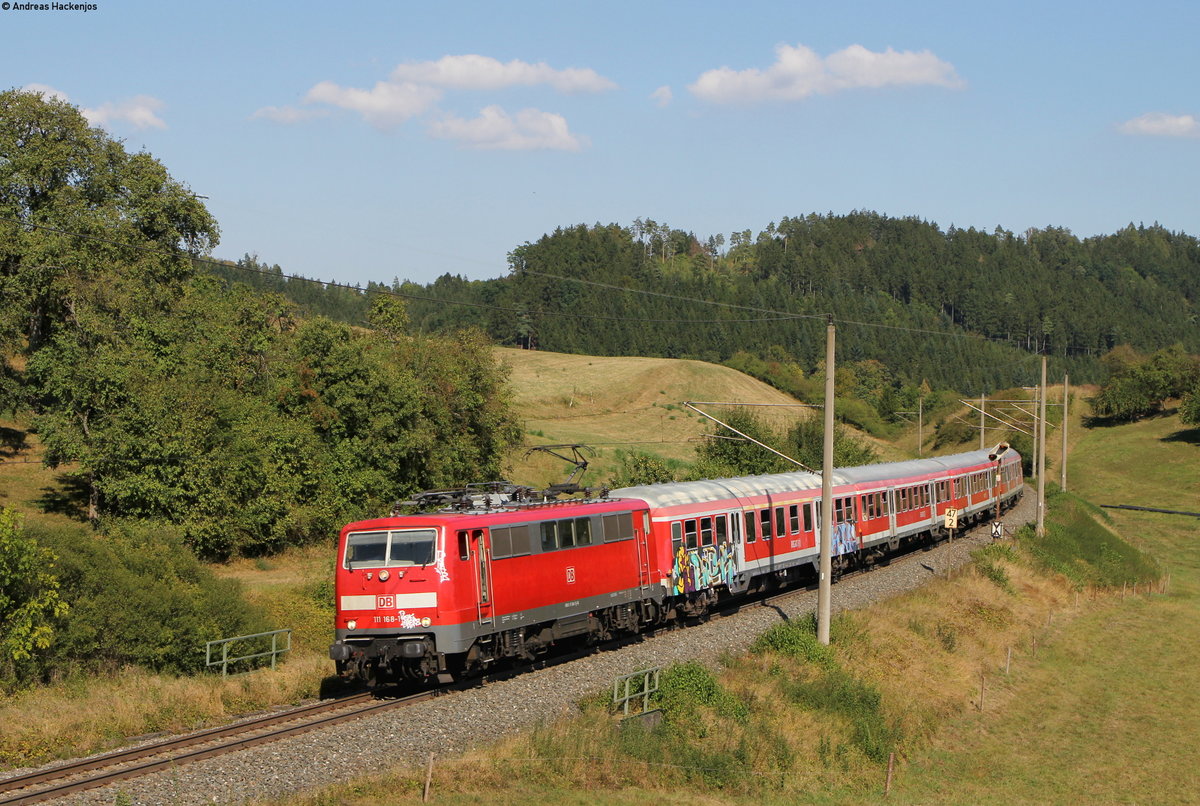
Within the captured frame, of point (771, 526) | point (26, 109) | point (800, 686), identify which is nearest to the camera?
point (800, 686)

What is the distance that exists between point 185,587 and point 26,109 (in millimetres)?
35065

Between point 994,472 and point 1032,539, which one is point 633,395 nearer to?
point 994,472

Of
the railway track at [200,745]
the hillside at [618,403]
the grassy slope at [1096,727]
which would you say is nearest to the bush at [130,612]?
the railway track at [200,745]

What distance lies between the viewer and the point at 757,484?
35.8 meters

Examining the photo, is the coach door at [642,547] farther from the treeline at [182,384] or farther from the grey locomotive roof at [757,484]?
the treeline at [182,384]

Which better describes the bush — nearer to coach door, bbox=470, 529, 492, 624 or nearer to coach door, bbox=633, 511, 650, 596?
coach door, bbox=470, 529, 492, 624

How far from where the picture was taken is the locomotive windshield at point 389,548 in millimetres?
21156

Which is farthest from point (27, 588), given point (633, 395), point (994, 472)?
point (633, 395)

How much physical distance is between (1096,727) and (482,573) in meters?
20.0

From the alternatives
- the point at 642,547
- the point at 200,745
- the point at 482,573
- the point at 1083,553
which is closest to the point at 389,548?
the point at 482,573

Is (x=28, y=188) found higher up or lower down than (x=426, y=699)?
higher up

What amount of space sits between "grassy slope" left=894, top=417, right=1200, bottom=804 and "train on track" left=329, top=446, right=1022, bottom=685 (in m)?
7.56

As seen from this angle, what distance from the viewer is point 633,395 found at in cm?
12625

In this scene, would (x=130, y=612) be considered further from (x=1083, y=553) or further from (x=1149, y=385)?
(x=1149, y=385)
